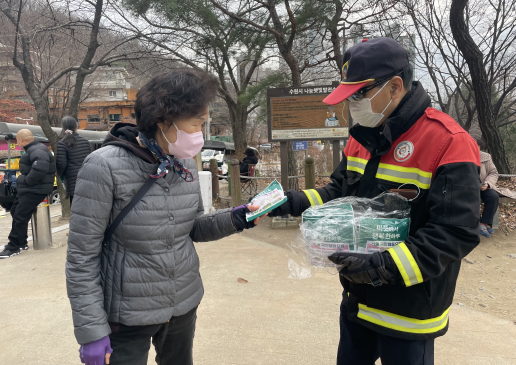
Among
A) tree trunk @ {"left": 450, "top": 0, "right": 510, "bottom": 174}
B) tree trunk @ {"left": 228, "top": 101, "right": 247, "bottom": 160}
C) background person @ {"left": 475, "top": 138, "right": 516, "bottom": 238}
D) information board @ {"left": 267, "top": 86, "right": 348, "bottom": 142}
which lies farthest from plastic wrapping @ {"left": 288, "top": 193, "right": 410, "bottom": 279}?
tree trunk @ {"left": 228, "top": 101, "right": 247, "bottom": 160}

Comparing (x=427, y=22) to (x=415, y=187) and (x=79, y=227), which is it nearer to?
(x=415, y=187)

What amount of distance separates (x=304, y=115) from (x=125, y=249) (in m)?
5.40

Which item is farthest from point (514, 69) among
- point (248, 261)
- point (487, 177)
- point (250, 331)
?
point (250, 331)

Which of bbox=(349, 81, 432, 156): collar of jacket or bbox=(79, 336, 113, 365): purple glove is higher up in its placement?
bbox=(349, 81, 432, 156): collar of jacket

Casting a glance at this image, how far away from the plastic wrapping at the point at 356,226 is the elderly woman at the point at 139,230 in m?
0.62

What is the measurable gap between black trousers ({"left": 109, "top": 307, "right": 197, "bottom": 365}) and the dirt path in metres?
1.68

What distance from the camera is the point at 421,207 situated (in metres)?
1.48

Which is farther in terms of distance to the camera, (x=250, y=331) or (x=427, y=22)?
(x=427, y=22)

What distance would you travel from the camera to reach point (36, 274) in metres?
4.49

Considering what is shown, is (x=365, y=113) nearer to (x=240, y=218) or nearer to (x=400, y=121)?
(x=400, y=121)

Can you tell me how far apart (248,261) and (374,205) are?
134 inches

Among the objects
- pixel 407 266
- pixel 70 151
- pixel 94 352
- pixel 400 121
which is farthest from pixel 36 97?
pixel 407 266

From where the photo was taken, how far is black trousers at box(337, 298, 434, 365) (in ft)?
5.04

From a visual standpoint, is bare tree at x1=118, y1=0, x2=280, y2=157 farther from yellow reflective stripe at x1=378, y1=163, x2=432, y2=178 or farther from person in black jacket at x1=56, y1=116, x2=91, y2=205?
yellow reflective stripe at x1=378, y1=163, x2=432, y2=178
